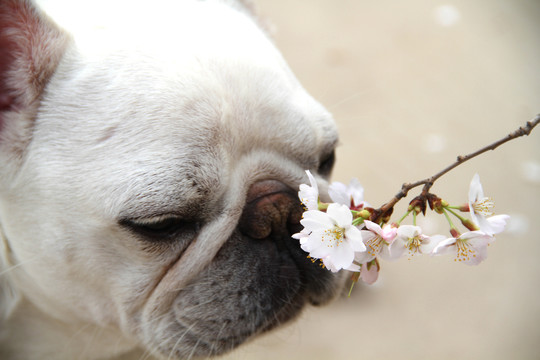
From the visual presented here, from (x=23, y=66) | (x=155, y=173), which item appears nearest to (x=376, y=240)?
(x=155, y=173)

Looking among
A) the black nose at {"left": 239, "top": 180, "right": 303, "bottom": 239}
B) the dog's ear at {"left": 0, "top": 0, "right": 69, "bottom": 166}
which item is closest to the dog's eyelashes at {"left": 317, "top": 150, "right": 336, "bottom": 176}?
the black nose at {"left": 239, "top": 180, "right": 303, "bottom": 239}

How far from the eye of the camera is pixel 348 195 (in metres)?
1.64

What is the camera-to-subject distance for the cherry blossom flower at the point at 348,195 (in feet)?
5.24

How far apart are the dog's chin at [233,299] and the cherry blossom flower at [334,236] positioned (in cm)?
59

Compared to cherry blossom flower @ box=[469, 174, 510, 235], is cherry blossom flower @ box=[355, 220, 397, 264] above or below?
below

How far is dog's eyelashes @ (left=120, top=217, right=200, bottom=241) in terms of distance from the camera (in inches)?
68.4

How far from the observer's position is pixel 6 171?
1.86 m

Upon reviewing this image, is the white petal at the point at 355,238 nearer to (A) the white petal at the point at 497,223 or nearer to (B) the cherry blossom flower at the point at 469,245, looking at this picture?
(B) the cherry blossom flower at the point at 469,245

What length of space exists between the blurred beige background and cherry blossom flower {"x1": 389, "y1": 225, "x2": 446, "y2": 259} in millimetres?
1061

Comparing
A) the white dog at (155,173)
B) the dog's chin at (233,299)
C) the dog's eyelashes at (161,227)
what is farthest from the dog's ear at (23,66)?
the dog's chin at (233,299)

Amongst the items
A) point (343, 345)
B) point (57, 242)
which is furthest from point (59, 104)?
point (343, 345)

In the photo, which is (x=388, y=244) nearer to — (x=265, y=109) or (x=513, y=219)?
(x=265, y=109)

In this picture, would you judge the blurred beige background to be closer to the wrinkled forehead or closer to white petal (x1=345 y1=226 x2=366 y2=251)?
the wrinkled forehead

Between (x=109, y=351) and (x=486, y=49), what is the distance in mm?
4562
